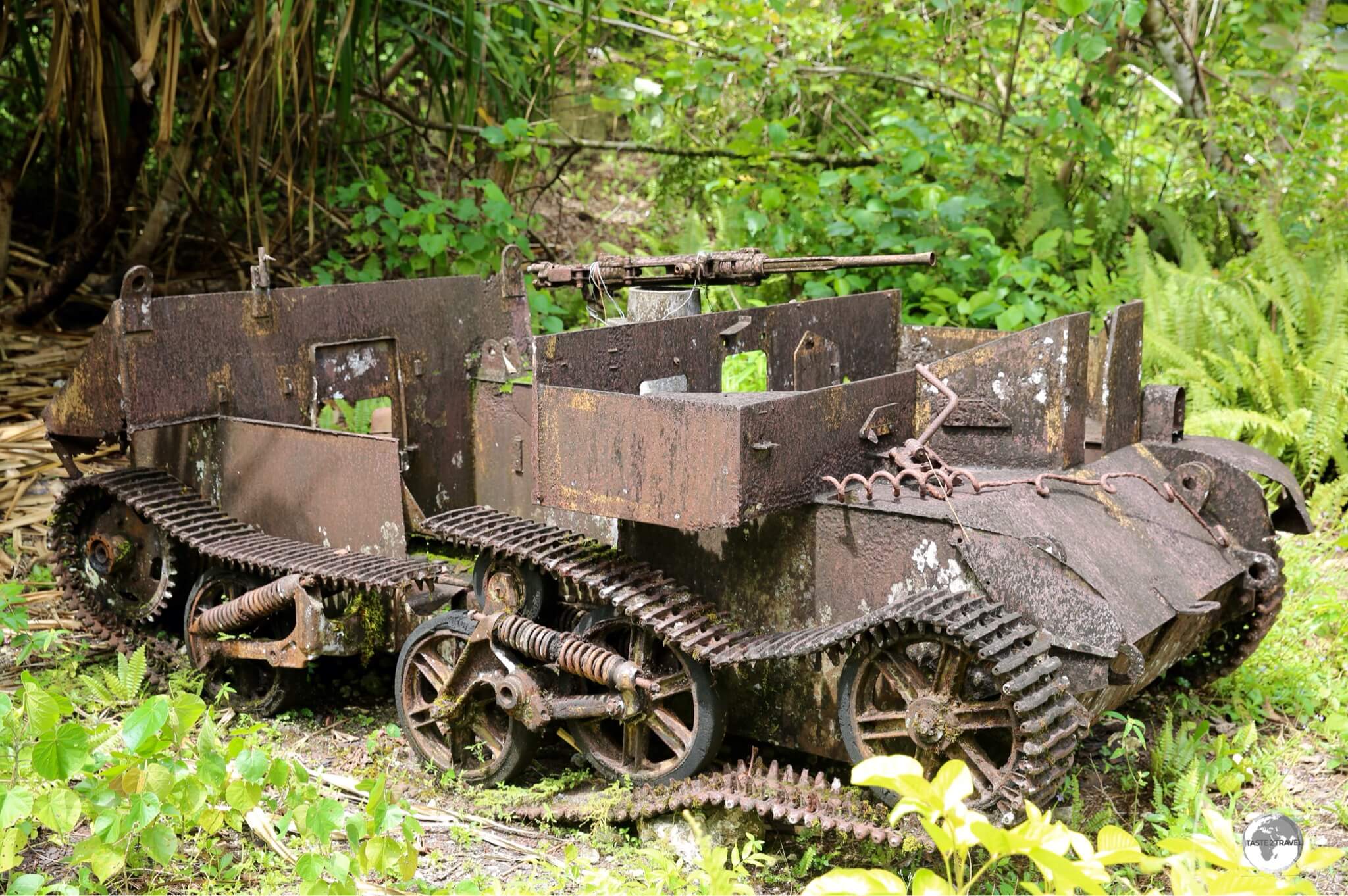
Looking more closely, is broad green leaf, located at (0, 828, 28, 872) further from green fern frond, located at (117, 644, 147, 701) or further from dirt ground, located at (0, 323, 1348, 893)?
green fern frond, located at (117, 644, 147, 701)

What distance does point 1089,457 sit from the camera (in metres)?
5.64

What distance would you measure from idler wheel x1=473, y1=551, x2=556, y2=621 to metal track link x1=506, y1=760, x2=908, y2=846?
2.30 ft

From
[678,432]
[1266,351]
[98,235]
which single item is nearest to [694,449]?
[678,432]

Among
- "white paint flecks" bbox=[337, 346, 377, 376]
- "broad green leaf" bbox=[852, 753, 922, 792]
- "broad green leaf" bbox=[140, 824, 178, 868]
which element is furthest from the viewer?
"white paint flecks" bbox=[337, 346, 377, 376]

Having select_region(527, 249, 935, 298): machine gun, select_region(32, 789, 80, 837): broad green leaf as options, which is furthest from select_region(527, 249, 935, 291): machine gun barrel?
select_region(32, 789, 80, 837): broad green leaf

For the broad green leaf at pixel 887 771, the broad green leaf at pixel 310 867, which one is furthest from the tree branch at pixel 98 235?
the broad green leaf at pixel 887 771

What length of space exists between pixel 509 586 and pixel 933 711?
1.73 meters

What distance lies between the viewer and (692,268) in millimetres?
6359

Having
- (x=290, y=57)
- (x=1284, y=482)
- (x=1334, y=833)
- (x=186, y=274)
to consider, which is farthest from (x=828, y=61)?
(x=1334, y=833)

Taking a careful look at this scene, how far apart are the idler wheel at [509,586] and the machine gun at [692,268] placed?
187cm

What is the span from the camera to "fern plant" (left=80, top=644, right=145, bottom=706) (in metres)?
5.51

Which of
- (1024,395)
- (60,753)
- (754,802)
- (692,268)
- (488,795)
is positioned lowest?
(488,795)

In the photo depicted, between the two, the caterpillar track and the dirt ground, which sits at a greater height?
the caterpillar track

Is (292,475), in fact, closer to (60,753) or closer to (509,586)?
(509,586)
